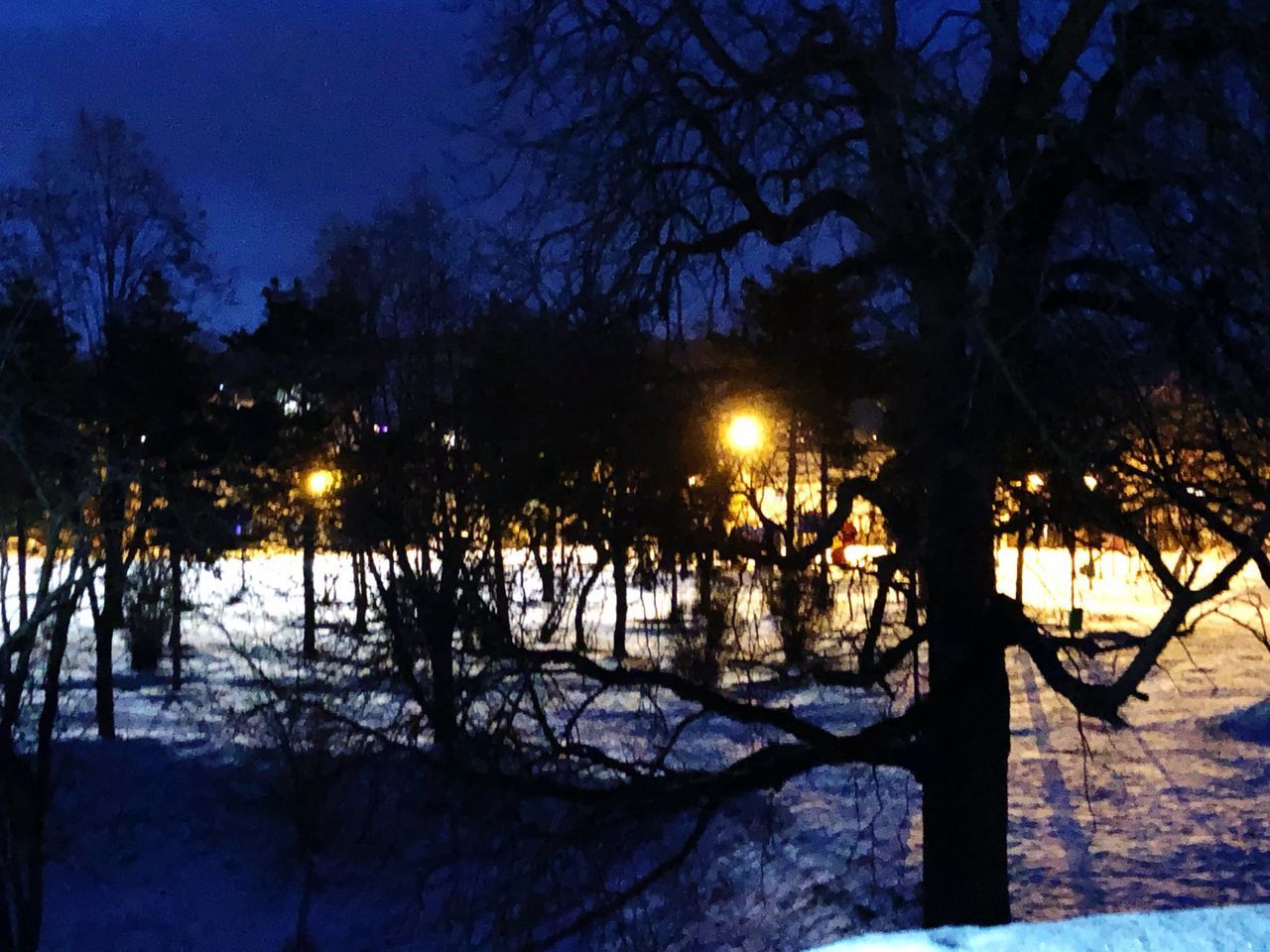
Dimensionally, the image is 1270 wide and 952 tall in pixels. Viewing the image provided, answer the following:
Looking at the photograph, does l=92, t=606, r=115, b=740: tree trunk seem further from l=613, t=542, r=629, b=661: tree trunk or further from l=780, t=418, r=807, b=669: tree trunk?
l=780, t=418, r=807, b=669: tree trunk

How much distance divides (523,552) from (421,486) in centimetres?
162

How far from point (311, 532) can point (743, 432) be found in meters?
5.53

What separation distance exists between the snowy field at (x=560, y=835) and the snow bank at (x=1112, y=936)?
517 centimetres

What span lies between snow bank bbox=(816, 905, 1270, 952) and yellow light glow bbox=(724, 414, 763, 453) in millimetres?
6500

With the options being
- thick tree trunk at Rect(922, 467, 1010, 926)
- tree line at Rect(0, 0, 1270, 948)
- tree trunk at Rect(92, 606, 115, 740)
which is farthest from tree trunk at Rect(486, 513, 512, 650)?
tree trunk at Rect(92, 606, 115, 740)

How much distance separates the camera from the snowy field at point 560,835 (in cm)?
888

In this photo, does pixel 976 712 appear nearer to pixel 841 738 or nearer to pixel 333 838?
pixel 841 738

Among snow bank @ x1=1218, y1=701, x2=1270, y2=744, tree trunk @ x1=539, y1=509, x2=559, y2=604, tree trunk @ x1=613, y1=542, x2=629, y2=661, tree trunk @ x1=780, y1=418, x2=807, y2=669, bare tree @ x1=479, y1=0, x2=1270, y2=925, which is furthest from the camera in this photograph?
snow bank @ x1=1218, y1=701, x2=1270, y2=744

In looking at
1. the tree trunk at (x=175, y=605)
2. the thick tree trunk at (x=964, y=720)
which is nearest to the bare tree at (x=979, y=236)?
the thick tree trunk at (x=964, y=720)

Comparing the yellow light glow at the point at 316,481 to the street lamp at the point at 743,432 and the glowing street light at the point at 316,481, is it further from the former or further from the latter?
the street lamp at the point at 743,432

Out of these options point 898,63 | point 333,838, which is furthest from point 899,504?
point 333,838

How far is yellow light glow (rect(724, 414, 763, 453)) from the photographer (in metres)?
9.33

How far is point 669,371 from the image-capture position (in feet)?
28.0

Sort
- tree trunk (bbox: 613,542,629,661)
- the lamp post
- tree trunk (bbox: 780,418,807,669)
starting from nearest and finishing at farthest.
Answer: tree trunk (bbox: 780,418,807,669) → tree trunk (bbox: 613,542,629,661) → the lamp post
